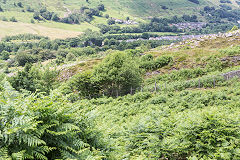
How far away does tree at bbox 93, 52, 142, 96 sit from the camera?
31188 millimetres

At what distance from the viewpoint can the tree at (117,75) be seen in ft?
102

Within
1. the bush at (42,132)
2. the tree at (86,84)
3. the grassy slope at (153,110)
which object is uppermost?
the bush at (42,132)

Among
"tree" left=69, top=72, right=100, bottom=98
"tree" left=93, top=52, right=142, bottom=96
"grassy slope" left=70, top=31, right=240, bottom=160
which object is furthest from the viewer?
"tree" left=69, top=72, right=100, bottom=98

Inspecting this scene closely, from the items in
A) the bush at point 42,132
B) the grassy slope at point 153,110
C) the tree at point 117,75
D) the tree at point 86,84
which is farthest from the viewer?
the tree at point 86,84

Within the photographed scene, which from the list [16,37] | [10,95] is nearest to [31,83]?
[10,95]

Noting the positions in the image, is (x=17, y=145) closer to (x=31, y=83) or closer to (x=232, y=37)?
(x=31, y=83)

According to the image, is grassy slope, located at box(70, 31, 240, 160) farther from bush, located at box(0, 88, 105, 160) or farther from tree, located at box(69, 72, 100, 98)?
tree, located at box(69, 72, 100, 98)

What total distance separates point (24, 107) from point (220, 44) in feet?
225

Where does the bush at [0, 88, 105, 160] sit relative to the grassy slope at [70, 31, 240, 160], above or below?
above

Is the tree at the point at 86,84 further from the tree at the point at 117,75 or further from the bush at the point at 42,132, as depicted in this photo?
the bush at the point at 42,132

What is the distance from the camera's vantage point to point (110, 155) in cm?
484

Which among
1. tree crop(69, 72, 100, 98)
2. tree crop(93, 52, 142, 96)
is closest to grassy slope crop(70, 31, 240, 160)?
tree crop(93, 52, 142, 96)

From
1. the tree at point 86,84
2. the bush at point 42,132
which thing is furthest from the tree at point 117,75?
the bush at point 42,132

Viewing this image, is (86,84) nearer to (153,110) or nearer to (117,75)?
(117,75)
